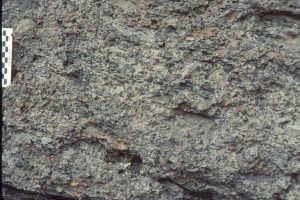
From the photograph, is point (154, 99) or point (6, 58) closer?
point (154, 99)

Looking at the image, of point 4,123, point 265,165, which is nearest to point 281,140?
point 265,165

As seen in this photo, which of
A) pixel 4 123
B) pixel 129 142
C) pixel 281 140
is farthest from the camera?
pixel 4 123

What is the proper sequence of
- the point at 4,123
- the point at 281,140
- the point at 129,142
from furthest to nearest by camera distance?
1. the point at 4,123
2. the point at 129,142
3. the point at 281,140

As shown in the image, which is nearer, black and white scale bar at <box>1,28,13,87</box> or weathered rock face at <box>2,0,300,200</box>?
weathered rock face at <box>2,0,300,200</box>

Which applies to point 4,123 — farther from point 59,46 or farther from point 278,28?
point 278,28

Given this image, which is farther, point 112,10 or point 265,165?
point 112,10

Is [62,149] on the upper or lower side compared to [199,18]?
lower

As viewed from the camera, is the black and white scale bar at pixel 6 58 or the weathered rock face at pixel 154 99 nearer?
the weathered rock face at pixel 154 99

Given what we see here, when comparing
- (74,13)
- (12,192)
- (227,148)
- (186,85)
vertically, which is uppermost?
(74,13)
